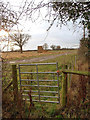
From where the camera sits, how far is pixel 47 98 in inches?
100.0

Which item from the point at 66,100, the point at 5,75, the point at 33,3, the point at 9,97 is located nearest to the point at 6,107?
the point at 9,97

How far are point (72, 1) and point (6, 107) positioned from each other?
5.30 ft

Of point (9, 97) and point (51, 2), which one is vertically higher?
point (51, 2)

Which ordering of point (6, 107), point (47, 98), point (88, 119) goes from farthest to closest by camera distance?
point (47, 98), point (6, 107), point (88, 119)

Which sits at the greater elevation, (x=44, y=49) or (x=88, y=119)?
(x=44, y=49)

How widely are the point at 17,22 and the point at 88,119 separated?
1.46 metres

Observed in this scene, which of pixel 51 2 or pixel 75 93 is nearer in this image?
pixel 51 2

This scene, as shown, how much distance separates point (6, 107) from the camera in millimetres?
1810

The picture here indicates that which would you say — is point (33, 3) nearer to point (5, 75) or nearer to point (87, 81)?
point (5, 75)

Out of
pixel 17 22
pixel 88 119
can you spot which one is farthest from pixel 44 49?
pixel 88 119

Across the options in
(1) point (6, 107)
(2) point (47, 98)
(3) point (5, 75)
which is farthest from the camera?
(2) point (47, 98)

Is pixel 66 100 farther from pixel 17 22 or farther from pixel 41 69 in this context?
pixel 17 22

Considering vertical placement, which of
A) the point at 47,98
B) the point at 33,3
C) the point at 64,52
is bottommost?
the point at 47,98

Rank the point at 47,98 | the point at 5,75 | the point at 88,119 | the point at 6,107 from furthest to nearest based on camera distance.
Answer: the point at 47,98
the point at 5,75
the point at 6,107
the point at 88,119
